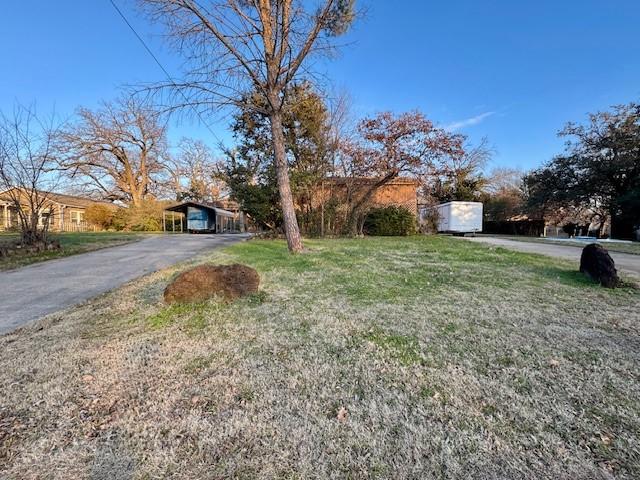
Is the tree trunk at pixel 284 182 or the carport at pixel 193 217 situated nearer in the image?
the tree trunk at pixel 284 182

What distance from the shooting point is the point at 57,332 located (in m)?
3.14

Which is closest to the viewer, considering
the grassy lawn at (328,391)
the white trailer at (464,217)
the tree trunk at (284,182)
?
the grassy lawn at (328,391)

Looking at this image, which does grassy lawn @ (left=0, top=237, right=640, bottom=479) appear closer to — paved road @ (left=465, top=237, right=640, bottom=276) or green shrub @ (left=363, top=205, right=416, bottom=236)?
paved road @ (left=465, top=237, right=640, bottom=276)

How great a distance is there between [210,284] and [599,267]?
5.82m

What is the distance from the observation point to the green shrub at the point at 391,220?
682 inches

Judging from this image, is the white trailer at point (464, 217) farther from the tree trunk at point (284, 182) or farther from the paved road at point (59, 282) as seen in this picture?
the paved road at point (59, 282)

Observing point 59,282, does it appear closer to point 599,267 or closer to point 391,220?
point 599,267

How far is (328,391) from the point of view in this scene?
196 cm

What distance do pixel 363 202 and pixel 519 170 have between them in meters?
29.9

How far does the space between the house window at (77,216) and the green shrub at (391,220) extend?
28.2 meters

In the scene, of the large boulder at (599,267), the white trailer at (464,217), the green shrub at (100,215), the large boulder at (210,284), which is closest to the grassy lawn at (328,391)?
→ the large boulder at (210,284)

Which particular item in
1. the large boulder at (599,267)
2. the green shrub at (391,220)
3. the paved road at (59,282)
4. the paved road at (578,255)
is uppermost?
the green shrub at (391,220)

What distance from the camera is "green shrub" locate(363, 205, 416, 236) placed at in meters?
17.3

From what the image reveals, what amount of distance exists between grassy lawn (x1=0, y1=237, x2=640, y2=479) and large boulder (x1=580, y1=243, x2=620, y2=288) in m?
0.92
